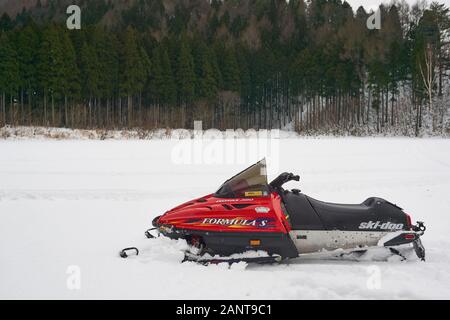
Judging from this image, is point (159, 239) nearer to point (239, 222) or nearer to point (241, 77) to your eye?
point (239, 222)

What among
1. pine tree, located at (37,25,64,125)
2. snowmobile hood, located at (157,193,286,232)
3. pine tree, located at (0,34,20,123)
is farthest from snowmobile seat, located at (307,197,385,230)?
pine tree, located at (0,34,20,123)

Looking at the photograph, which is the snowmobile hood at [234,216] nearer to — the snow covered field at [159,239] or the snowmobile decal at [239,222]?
the snowmobile decal at [239,222]

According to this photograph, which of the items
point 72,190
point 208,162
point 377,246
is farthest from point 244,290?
point 208,162

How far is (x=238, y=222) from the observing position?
4141 millimetres

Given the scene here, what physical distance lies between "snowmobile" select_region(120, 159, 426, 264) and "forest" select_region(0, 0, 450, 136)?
23.5 meters

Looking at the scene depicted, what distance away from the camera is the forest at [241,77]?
1308 inches

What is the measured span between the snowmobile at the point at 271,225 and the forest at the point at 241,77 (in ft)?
77.1

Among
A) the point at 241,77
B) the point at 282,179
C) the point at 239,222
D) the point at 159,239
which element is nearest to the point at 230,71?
the point at 241,77

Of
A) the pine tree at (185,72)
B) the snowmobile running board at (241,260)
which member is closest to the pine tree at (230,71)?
the pine tree at (185,72)

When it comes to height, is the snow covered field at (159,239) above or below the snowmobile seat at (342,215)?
below

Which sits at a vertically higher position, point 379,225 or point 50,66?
point 50,66

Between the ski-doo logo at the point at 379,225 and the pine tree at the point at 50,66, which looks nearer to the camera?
the ski-doo logo at the point at 379,225

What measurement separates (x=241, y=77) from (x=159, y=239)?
3788 centimetres

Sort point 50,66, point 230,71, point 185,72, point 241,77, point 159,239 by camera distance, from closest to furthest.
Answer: point 159,239
point 50,66
point 185,72
point 230,71
point 241,77
